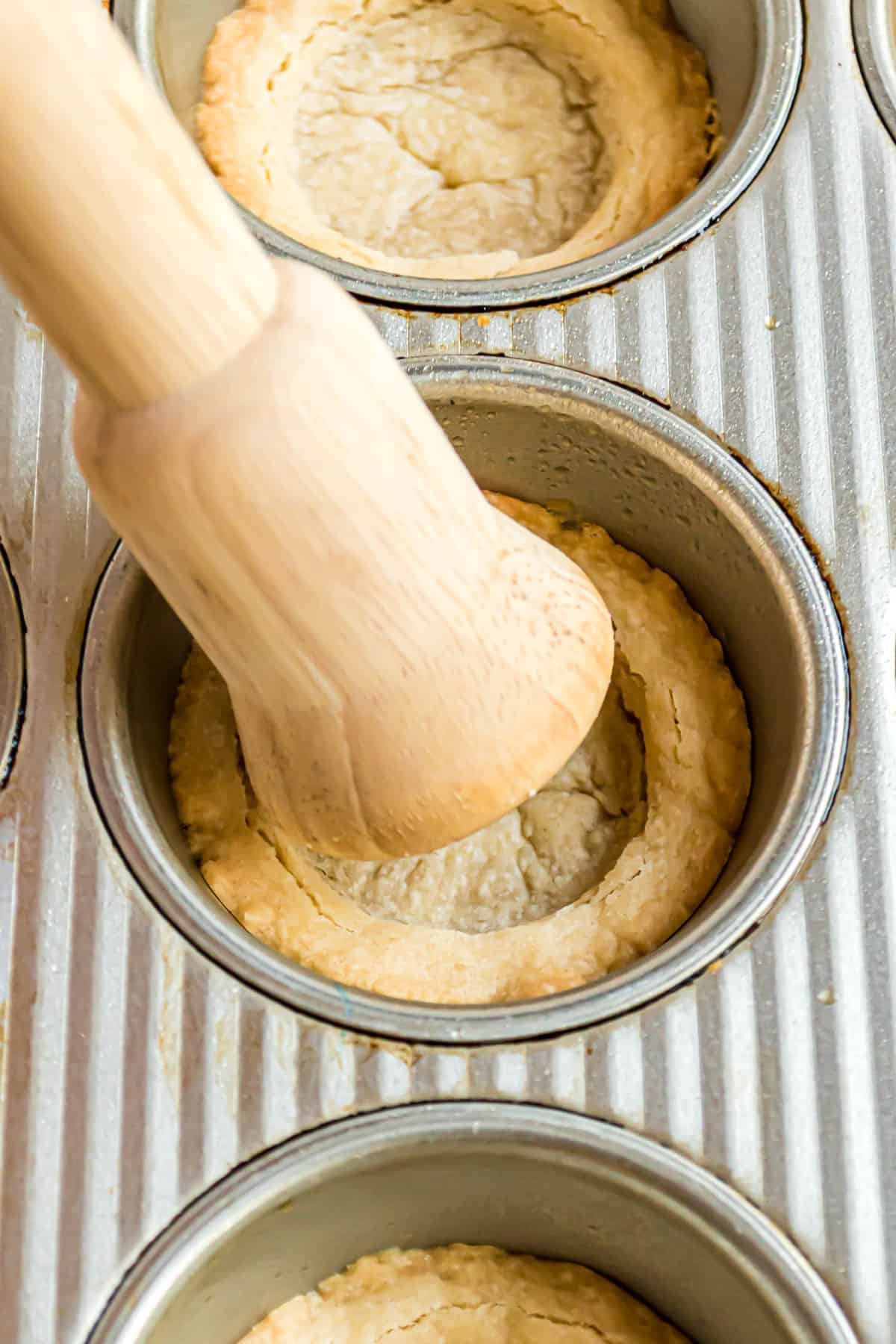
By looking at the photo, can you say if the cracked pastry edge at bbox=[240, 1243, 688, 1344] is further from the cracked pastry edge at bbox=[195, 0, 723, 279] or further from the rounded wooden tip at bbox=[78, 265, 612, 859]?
the cracked pastry edge at bbox=[195, 0, 723, 279]

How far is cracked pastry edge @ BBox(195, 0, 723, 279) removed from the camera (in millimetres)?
1308

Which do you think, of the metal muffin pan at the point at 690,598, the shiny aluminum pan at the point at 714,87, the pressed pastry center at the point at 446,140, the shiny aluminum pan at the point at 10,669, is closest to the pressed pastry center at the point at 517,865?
the metal muffin pan at the point at 690,598

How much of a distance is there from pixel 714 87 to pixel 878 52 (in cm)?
19

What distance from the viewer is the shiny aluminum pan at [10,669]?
107 centimetres

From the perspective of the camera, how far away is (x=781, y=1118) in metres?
1.01

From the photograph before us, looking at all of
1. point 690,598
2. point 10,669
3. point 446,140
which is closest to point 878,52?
point 446,140

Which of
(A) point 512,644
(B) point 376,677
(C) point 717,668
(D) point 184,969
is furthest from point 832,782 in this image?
(D) point 184,969

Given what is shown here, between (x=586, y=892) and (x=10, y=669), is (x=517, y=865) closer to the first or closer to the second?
(x=586, y=892)

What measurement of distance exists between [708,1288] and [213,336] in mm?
887

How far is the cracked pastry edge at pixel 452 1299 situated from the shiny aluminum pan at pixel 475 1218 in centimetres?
3

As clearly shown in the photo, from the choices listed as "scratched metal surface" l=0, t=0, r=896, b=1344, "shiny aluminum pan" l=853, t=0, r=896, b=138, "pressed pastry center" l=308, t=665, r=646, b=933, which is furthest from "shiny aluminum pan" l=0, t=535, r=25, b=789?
"shiny aluminum pan" l=853, t=0, r=896, b=138

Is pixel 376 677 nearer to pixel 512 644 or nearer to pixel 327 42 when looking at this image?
pixel 512 644

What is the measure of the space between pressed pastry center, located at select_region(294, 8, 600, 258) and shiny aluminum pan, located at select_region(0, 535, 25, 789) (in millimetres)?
581

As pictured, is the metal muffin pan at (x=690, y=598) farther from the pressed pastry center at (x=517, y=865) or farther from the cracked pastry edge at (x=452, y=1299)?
the cracked pastry edge at (x=452, y=1299)
